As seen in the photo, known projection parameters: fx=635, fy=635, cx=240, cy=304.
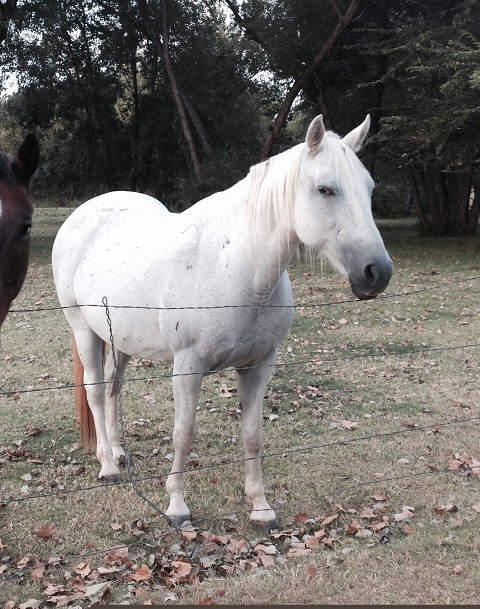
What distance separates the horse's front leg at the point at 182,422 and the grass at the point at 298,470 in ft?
0.53

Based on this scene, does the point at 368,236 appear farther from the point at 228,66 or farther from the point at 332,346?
the point at 228,66

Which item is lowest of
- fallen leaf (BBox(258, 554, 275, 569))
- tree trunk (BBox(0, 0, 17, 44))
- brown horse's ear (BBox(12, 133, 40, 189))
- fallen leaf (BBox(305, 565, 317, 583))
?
fallen leaf (BBox(258, 554, 275, 569))

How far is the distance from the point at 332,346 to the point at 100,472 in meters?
4.38

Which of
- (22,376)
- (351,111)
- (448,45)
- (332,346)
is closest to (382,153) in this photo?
(351,111)

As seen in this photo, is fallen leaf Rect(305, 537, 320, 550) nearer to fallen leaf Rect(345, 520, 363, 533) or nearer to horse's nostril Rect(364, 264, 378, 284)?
fallen leaf Rect(345, 520, 363, 533)

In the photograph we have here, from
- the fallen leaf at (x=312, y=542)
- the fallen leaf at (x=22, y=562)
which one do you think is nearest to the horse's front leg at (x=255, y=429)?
the fallen leaf at (x=312, y=542)

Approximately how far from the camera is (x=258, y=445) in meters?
4.07

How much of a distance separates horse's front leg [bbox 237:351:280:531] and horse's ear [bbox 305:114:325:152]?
4.31 ft

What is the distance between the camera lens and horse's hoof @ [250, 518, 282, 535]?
12.9 feet

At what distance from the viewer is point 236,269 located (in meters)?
3.66

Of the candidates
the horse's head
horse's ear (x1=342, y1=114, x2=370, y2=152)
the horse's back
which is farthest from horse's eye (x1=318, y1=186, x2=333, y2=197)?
the horse's back

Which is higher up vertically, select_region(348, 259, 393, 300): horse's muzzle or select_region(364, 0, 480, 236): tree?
select_region(364, 0, 480, 236): tree

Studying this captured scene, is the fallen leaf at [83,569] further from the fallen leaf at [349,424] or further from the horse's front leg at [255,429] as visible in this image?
the fallen leaf at [349,424]

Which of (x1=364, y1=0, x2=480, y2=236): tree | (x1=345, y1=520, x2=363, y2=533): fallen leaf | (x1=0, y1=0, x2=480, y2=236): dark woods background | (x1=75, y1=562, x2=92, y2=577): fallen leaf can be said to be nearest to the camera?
(x1=75, y1=562, x2=92, y2=577): fallen leaf
